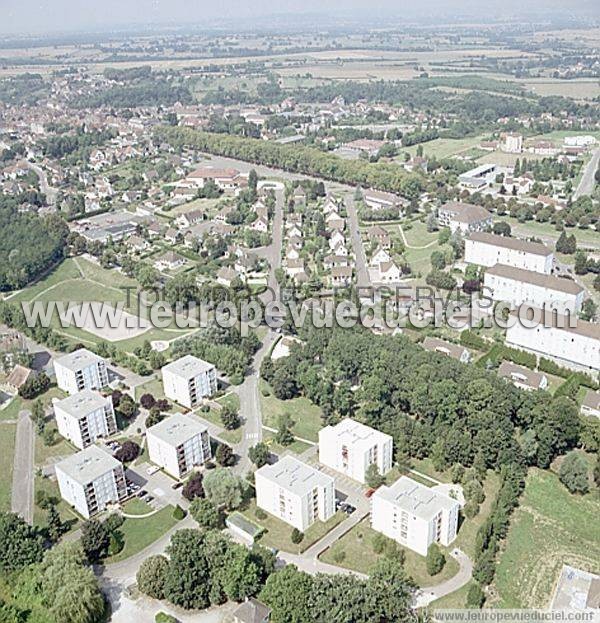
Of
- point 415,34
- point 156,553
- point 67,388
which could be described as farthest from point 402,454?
point 415,34

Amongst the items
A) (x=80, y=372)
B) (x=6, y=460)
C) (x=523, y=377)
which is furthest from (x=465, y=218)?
(x=6, y=460)

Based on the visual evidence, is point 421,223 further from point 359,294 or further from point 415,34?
point 415,34

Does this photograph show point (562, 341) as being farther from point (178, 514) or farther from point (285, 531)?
point (178, 514)

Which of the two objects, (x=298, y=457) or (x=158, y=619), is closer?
(x=158, y=619)

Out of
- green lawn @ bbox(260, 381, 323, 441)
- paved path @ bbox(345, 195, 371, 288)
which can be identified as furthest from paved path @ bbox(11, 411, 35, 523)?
paved path @ bbox(345, 195, 371, 288)

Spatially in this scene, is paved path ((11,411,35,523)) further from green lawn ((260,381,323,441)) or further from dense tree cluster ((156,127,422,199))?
dense tree cluster ((156,127,422,199))
